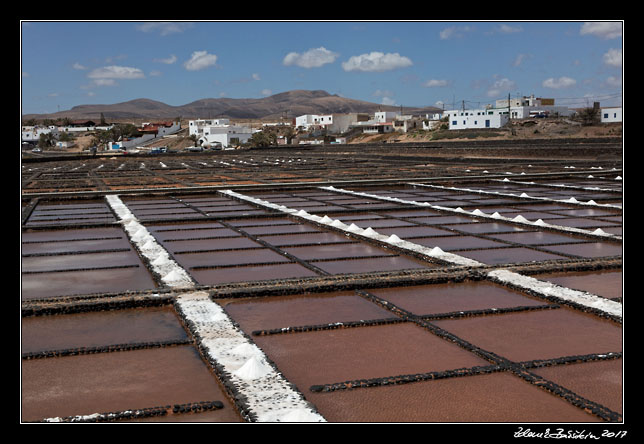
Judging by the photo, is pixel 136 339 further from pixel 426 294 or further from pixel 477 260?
pixel 477 260

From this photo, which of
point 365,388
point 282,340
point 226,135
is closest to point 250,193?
point 282,340

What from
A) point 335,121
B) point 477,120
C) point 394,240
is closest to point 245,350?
point 394,240

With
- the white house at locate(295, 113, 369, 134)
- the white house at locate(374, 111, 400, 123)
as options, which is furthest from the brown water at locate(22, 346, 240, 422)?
the white house at locate(374, 111, 400, 123)

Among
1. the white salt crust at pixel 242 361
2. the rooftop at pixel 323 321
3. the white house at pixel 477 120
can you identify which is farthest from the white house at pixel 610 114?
the white salt crust at pixel 242 361

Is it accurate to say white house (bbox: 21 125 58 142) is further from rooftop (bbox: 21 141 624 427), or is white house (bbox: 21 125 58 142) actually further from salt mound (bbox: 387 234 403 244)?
salt mound (bbox: 387 234 403 244)

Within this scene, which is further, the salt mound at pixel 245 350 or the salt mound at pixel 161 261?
the salt mound at pixel 161 261

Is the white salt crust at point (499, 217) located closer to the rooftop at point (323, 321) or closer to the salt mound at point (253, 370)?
the rooftop at point (323, 321)

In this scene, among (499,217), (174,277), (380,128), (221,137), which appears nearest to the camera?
(174,277)

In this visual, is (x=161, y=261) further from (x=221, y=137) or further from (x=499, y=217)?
(x=221, y=137)
